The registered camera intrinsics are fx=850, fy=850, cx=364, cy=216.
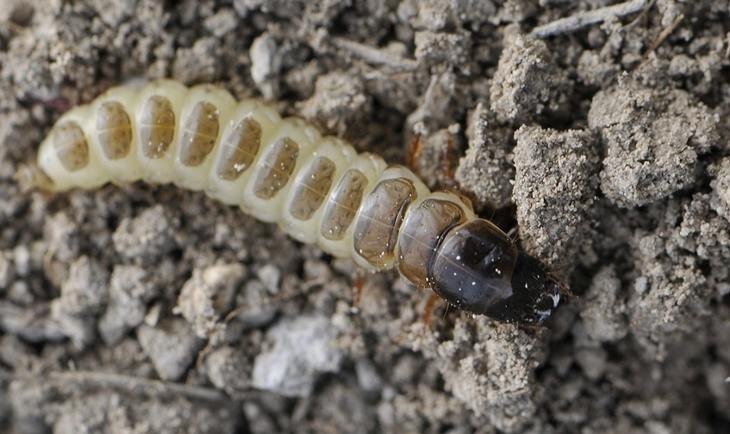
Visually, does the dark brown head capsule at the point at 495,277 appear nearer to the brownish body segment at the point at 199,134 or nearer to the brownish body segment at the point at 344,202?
the brownish body segment at the point at 344,202

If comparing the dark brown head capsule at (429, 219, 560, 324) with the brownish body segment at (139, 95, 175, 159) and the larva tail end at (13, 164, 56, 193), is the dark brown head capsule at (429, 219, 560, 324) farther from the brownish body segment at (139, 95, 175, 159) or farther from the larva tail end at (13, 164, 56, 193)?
the larva tail end at (13, 164, 56, 193)

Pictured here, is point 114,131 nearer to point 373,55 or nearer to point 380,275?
point 373,55

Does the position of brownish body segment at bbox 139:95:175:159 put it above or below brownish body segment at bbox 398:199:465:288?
above

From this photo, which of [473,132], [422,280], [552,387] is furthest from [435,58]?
[552,387]

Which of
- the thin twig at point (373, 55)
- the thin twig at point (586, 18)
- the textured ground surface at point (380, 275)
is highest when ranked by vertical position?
the thin twig at point (586, 18)

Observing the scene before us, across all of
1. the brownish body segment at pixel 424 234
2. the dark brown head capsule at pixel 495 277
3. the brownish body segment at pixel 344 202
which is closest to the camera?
the dark brown head capsule at pixel 495 277

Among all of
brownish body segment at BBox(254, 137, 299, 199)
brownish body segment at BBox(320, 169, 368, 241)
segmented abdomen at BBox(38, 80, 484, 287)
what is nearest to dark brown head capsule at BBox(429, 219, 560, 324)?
segmented abdomen at BBox(38, 80, 484, 287)

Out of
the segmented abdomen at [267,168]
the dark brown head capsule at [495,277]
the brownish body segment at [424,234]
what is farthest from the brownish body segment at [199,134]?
the dark brown head capsule at [495,277]

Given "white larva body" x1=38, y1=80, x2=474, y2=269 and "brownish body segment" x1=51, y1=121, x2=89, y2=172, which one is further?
"brownish body segment" x1=51, y1=121, x2=89, y2=172
